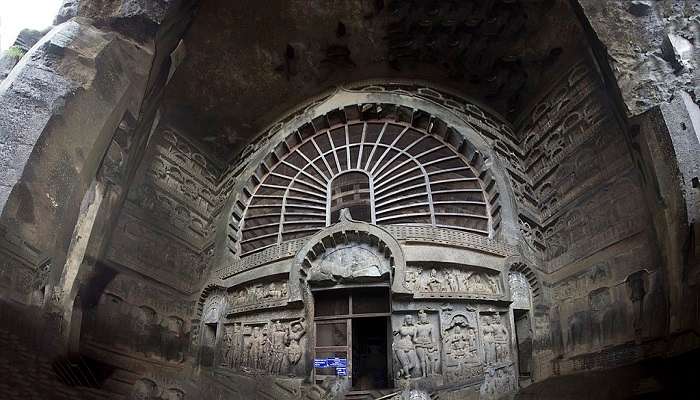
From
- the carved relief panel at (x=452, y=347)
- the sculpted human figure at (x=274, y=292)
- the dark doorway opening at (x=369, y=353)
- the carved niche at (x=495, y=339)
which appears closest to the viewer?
the carved relief panel at (x=452, y=347)

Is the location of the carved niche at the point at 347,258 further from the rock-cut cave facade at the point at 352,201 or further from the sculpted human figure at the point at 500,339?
the sculpted human figure at the point at 500,339

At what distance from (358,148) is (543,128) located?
13.3 feet

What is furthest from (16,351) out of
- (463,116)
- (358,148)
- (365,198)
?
(463,116)

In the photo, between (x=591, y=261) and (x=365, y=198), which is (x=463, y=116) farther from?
(x=591, y=261)

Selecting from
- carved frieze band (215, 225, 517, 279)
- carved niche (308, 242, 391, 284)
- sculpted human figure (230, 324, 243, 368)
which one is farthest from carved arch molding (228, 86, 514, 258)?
sculpted human figure (230, 324, 243, 368)

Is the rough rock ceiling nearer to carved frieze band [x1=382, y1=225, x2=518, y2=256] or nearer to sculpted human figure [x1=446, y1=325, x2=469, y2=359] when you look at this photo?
carved frieze band [x1=382, y1=225, x2=518, y2=256]

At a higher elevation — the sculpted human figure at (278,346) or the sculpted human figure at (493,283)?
the sculpted human figure at (493,283)

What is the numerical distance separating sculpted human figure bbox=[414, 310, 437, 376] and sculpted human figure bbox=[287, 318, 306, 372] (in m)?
2.04

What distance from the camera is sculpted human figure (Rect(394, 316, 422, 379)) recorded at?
347 inches

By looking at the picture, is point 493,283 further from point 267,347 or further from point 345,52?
point 345,52

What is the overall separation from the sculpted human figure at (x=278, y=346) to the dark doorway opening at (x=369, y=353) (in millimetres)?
1339

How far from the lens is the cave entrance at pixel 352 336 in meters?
9.32

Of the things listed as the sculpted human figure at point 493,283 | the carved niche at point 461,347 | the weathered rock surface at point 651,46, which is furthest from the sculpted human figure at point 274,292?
the weathered rock surface at point 651,46

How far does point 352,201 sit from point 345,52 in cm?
376
